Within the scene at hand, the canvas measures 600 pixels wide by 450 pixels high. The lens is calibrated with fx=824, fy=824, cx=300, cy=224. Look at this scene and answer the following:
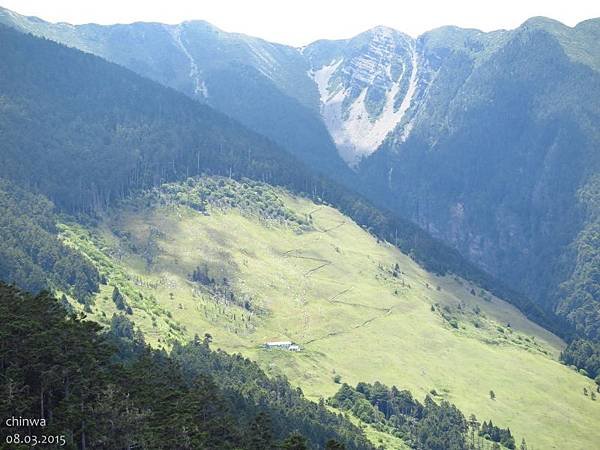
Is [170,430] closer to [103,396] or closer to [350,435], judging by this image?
[103,396]

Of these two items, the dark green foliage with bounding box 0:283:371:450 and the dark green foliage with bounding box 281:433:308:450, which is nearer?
the dark green foliage with bounding box 281:433:308:450

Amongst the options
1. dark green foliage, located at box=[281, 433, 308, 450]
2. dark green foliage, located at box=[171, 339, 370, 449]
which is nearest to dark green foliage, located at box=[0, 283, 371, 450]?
dark green foliage, located at box=[281, 433, 308, 450]

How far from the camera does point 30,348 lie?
90.1 meters

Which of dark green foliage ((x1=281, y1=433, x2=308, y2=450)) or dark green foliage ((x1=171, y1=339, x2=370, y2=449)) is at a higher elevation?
dark green foliage ((x1=281, y1=433, x2=308, y2=450))

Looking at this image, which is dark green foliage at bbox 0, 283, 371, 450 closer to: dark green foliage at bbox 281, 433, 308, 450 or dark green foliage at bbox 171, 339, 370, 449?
dark green foliage at bbox 281, 433, 308, 450

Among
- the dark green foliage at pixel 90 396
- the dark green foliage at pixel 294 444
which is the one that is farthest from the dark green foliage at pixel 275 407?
the dark green foliage at pixel 294 444

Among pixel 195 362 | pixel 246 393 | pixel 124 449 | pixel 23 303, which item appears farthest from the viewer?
pixel 195 362

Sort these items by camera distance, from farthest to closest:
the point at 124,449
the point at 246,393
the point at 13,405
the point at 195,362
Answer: the point at 195,362, the point at 246,393, the point at 124,449, the point at 13,405

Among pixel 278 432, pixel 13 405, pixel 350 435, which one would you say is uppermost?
pixel 13 405

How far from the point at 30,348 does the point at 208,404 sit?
85.7 feet

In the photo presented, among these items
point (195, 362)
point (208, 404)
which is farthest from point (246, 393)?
point (208, 404)

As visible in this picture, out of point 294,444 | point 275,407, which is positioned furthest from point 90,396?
point 275,407

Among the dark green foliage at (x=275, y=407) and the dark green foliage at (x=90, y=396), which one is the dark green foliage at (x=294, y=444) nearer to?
the dark green foliage at (x=90, y=396)

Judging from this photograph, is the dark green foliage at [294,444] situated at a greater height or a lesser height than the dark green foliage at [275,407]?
greater
